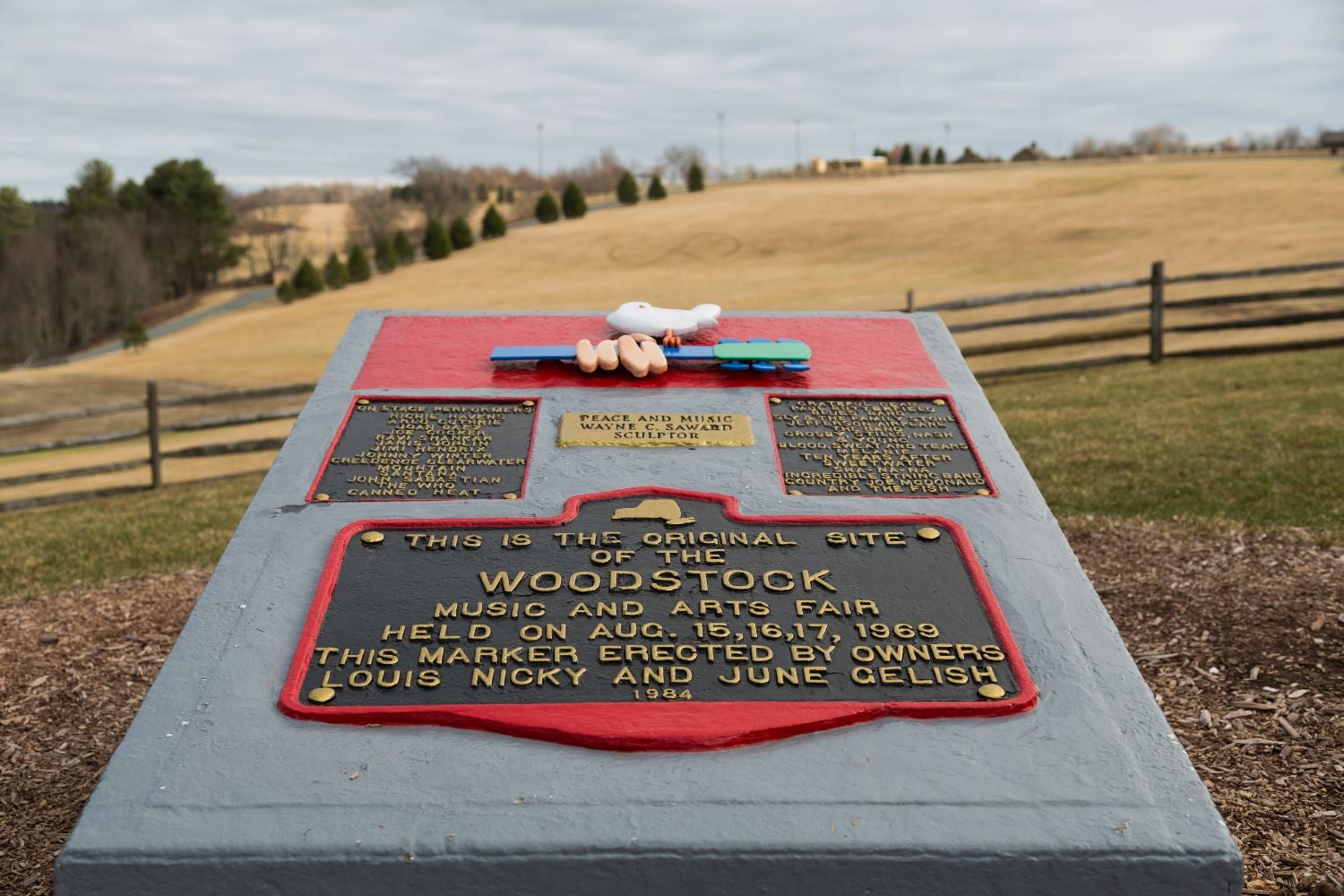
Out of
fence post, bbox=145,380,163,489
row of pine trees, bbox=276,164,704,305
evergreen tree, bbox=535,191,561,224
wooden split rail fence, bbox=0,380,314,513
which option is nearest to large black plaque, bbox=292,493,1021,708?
wooden split rail fence, bbox=0,380,314,513

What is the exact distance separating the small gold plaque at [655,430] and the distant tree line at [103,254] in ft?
173

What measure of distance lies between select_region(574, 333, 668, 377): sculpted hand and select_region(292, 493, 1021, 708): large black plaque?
1.00 m

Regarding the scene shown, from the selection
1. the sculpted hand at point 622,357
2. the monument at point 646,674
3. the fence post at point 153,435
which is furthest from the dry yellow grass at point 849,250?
the monument at point 646,674

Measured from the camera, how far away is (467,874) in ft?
11.1

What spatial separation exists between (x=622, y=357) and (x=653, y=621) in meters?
1.86

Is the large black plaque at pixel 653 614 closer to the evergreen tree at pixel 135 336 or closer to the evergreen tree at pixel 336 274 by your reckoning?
the evergreen tree at pixel 135 336

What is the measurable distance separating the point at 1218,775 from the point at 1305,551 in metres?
3.19

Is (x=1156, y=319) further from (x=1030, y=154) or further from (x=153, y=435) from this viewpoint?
(x=1030, y=154)

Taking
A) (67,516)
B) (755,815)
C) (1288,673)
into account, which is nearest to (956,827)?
(755,815)

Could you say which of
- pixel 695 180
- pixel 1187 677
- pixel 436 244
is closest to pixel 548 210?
pixel 436 244

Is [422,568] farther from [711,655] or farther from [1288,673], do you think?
[1288,673]

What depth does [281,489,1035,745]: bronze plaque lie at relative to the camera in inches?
153

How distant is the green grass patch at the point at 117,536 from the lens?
902 cm

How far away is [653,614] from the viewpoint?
4250mm
